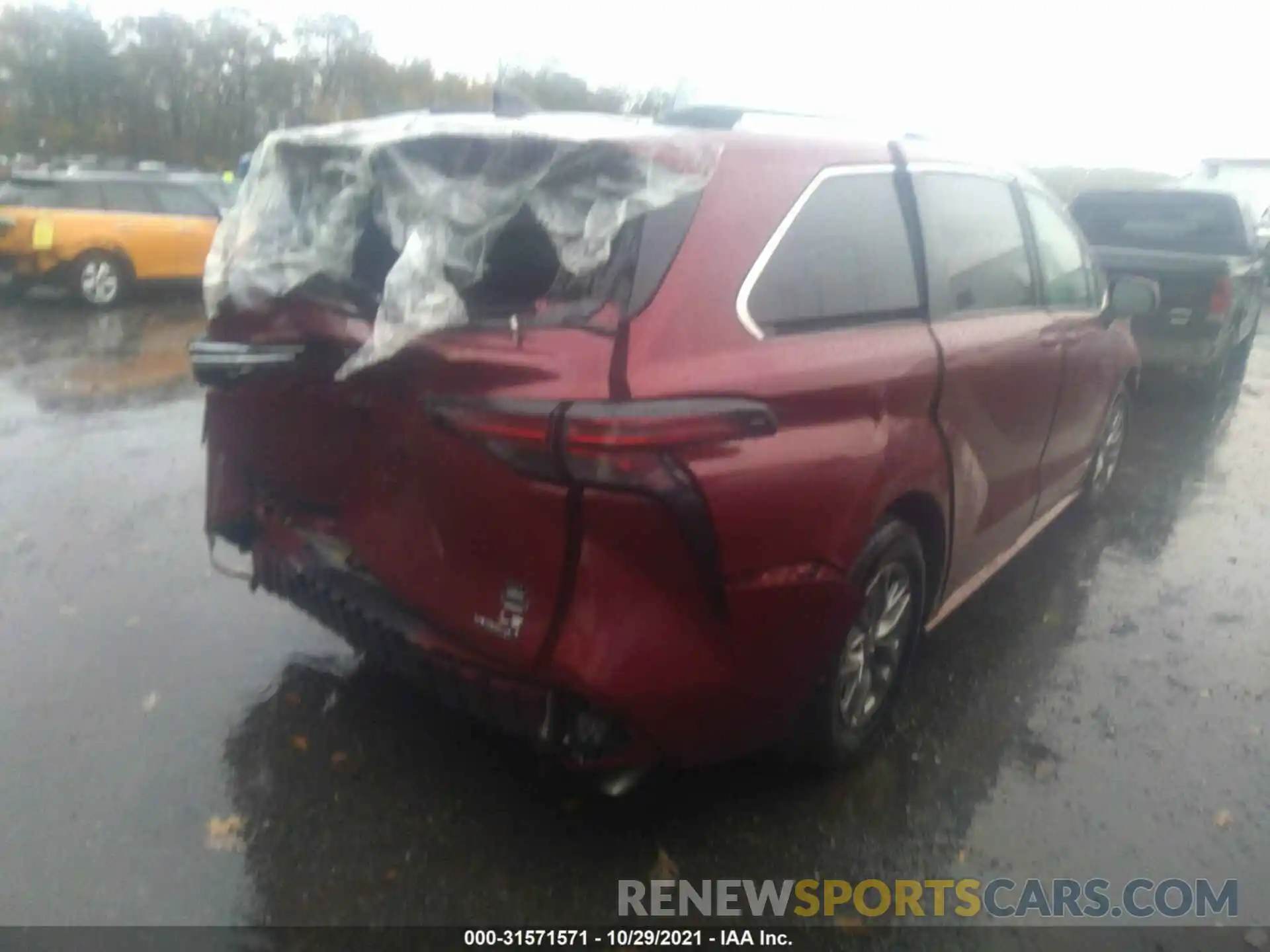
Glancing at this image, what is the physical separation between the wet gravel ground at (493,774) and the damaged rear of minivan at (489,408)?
52 centimetres

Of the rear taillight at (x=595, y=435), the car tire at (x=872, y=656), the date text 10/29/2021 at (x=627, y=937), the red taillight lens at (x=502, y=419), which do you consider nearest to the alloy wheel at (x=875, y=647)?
the car tire at (x=872, y=656)

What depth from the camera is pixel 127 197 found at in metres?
12.7

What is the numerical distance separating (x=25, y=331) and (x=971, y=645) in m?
10.2

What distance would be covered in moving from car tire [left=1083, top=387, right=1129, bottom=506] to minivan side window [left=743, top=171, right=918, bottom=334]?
2739mm

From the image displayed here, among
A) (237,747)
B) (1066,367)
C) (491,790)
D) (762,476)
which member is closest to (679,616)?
(762,476)

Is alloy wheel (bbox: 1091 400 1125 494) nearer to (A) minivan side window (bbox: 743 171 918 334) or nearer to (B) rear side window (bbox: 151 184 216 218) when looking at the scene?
(A) minivan side window (bbox: 743 171 918 334)

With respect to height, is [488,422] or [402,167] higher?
[402,167]

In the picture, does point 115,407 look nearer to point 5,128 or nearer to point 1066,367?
point 1066,367

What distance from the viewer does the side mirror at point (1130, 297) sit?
5.12 meters

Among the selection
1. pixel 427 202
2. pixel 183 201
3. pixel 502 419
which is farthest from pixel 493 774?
pixel 183 201

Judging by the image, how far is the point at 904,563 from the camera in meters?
3.34

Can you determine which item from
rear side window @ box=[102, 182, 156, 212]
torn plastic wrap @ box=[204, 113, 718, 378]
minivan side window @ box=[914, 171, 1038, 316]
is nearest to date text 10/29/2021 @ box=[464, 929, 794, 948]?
torn plastic wrap @ box=[204, 113, 718, 378]

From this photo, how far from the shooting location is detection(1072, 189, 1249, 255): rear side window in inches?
369

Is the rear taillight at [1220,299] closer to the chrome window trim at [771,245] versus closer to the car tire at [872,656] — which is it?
the car tire at [872,656]
